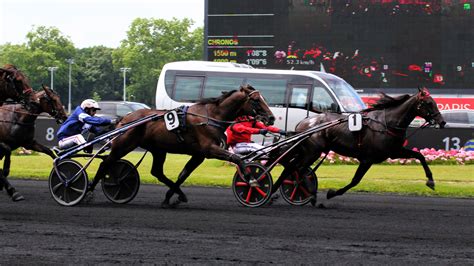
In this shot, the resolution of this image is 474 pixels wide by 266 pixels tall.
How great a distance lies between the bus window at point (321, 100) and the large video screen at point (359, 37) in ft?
56.3

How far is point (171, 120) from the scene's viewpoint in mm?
13047

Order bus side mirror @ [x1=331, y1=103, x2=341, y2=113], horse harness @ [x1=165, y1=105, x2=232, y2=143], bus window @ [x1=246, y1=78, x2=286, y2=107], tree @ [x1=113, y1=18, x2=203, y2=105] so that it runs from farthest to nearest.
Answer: tree @ [x1=113, y1=18, x2=203, y2=105], bus window @ [x1=246, y1=78, x2=286, y2=107], bus side mirror @ [x1=331, y1=103, x2=341, y2=113], horse harness @ [x1=165, y1=105, x2=232, y2=143]

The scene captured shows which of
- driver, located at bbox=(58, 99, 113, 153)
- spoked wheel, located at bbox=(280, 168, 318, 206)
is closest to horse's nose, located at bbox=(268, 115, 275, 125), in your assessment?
spoked wheel, located at bbox=(280, 168, 318, 206)

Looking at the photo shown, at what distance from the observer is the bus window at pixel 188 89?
26744 mm

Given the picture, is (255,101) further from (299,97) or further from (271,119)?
(299,97)

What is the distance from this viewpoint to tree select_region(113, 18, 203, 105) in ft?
315

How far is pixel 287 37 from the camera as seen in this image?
139 feet

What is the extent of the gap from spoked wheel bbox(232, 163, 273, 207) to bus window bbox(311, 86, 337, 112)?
1201cm

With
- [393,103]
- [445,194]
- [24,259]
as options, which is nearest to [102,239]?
[24,259]

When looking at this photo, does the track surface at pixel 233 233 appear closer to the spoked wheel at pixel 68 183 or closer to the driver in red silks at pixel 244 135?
the spoked wheel at pixel 68 183

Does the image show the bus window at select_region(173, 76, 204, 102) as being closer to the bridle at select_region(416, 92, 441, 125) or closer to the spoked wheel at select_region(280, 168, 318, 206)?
the spoked wheel at select_region(280, 168, 318, 206)

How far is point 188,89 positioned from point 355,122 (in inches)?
546

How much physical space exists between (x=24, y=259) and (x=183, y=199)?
17.0 feet

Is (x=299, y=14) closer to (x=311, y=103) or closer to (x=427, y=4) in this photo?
(x=427, y=4)
